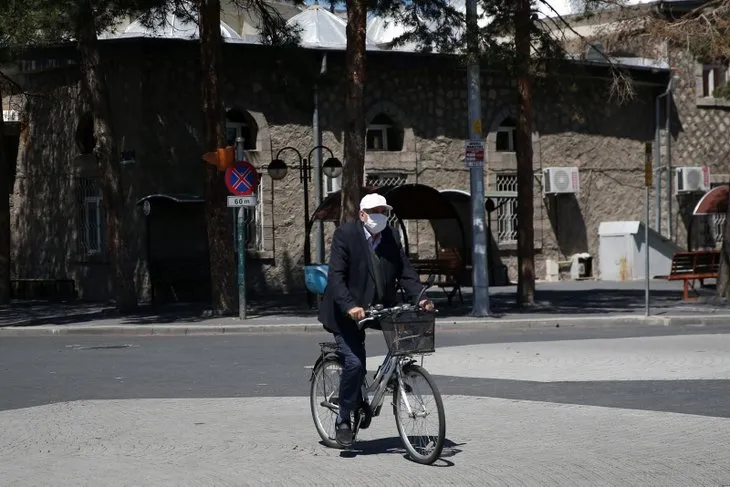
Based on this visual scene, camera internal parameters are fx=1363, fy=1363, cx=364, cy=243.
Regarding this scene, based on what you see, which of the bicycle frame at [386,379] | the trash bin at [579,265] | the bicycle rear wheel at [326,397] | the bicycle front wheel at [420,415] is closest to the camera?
the bicycle front wheel at [420,415]

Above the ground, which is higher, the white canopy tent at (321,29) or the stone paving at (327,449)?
the white canopy tent at (321,29)

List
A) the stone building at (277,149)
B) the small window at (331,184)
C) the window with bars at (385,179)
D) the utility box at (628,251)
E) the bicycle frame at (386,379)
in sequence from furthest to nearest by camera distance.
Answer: the utility box at (628,251)
the window with bars at (385,179)
the small window at (331,184)
the stone building at (277,149)
the bicycle frame at (386,379)

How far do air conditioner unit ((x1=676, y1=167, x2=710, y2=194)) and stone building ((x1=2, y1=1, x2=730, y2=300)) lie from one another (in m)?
1.20

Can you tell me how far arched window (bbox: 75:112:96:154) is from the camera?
33.0 meters

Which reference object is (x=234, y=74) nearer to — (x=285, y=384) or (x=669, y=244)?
(x=669, y=244)

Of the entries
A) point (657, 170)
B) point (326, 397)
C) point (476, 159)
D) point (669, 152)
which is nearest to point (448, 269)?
point (476, 159)

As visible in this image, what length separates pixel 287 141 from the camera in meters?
33.2

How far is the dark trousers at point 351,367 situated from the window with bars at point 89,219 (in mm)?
24665

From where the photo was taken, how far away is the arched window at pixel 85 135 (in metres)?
33.0

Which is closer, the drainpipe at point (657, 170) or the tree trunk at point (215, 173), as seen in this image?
the tree trunk at point (215, 173)

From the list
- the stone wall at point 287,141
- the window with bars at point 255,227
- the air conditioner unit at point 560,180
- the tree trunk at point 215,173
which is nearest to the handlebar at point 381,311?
the tree trunk at point 215,173

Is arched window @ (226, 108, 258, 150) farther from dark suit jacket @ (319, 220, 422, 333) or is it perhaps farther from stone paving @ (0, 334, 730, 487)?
dark suit jacket @ (319, 220, 422, 333)

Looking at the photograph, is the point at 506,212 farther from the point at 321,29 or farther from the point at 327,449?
the point at 327,449

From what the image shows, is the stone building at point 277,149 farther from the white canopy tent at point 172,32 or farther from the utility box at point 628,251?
the utility box at point 628,251
